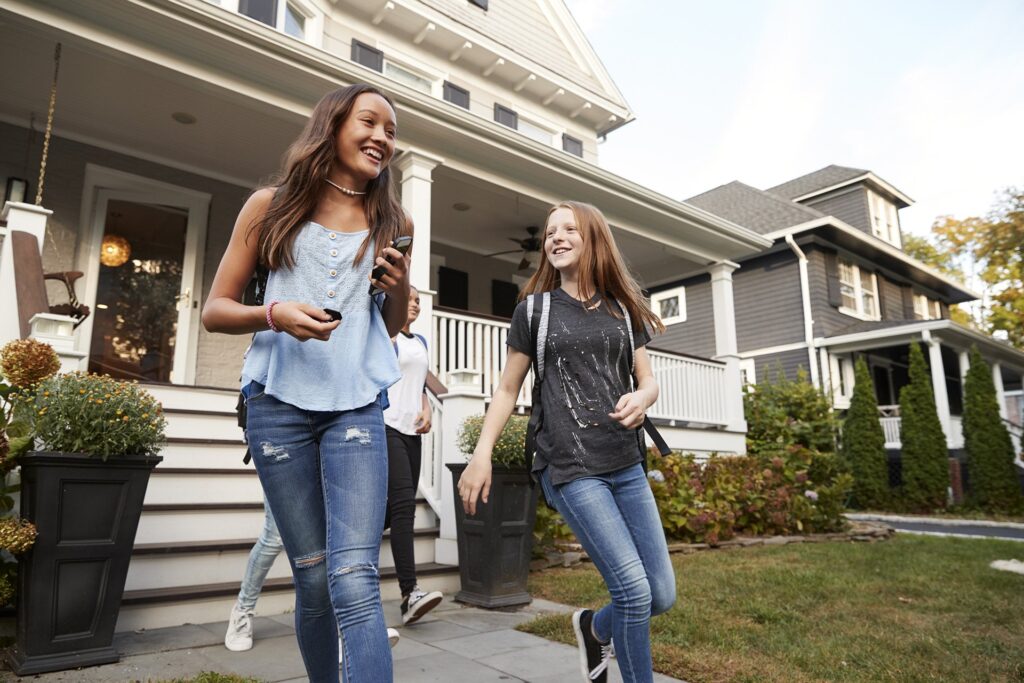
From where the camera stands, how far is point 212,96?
6188mm

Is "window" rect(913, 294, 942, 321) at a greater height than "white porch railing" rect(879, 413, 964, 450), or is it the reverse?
"window" rect(913, 294, 942, 321)

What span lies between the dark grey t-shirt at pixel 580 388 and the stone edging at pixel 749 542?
317cm

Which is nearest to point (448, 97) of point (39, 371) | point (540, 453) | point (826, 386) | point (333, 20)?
point (333, 20)

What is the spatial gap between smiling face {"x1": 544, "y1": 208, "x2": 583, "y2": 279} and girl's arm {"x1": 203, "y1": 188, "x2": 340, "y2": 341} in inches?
39.0

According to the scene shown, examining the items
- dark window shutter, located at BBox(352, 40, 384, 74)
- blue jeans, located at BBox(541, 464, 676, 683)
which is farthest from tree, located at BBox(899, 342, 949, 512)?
blue jeans, located at BBox(541, 464, 676, 683)

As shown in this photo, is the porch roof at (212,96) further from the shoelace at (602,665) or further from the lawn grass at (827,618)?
the shoelace at (602,665)

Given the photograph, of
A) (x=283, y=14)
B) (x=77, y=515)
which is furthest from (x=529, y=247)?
(x=77, y=515)

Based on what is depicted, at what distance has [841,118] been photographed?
23000mm

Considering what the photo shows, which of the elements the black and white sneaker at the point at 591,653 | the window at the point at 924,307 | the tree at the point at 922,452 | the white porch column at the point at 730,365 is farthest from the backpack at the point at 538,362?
the window at the point at 924,307

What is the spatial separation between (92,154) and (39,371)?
4918 millimetres

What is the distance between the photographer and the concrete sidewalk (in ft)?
9.04

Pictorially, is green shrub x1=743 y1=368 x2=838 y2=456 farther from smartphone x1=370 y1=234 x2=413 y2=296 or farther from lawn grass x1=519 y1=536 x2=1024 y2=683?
smartphone x1=370 y1=234 x2=413 y2=296

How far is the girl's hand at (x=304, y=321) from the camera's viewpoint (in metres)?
1.39

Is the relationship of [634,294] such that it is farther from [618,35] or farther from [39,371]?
[618,35]
